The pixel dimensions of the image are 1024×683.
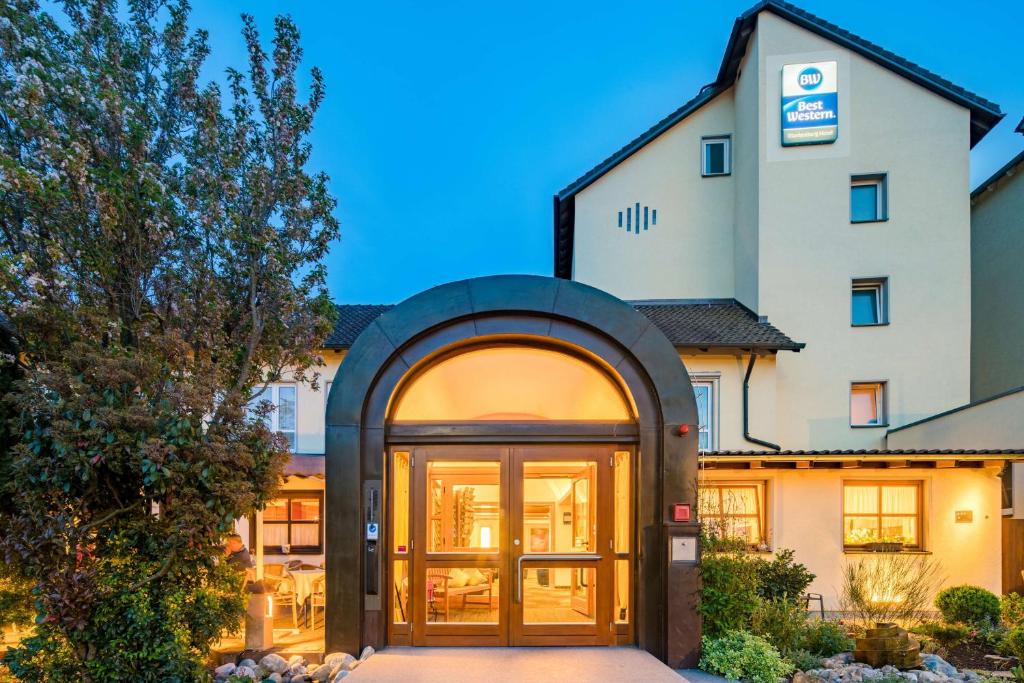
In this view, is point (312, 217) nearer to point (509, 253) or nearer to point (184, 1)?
point (184, 1)

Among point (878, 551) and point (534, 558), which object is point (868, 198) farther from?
point (534, 558)

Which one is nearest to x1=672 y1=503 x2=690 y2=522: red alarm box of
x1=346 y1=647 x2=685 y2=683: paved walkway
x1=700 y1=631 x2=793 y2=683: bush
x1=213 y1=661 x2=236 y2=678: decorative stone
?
x1=700 y1=631 x2=793 y2=683: bush

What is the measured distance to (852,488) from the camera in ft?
38.6

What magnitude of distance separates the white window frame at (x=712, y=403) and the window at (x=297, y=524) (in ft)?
28.2

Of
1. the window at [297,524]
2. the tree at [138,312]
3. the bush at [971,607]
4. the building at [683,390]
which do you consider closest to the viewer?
the tree at [138,312]

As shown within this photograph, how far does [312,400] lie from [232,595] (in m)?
8.12

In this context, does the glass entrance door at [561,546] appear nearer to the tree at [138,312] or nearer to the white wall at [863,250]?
the tree at [138,312]

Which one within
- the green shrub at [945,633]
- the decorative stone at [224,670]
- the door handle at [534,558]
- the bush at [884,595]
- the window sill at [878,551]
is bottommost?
the green shrub at [945,633]

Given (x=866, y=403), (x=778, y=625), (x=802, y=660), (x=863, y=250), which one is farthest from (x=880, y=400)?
(x=802, y=660)

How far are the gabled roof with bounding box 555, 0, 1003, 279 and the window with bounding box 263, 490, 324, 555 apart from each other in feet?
33.7

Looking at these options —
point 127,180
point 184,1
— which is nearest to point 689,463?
point 127,180

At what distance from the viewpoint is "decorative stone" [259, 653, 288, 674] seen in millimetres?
7041

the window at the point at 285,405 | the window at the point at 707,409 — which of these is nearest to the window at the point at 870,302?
the window at the point at 707,409

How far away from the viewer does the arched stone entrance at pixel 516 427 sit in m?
7.07
